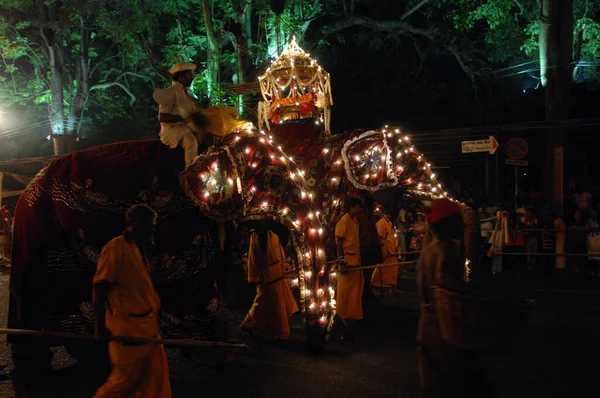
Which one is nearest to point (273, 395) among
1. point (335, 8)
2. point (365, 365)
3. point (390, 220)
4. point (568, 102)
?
point (365, 365)

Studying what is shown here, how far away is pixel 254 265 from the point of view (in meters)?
8.16

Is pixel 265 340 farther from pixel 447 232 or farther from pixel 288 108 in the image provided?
pixel 447 232

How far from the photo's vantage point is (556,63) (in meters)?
14.3

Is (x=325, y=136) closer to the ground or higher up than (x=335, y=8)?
closer to the ground

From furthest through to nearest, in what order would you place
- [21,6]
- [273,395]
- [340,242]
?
[21,6] → [340,242] → [273,395]

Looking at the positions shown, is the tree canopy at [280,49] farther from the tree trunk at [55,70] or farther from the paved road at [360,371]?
the paved road at [360,371]

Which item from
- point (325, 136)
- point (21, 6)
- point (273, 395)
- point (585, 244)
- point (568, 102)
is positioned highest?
point (21, 6)

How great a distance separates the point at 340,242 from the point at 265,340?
1.95 meters

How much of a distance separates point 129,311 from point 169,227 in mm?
2518

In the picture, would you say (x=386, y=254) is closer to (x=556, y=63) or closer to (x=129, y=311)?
(x=556, y=63)

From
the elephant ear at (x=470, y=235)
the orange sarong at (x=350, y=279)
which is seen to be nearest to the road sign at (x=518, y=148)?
the orange sarong at (x=350, y=279)

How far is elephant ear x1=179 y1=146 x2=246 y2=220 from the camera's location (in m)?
6.52

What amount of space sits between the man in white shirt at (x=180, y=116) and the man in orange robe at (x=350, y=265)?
9.68 ft

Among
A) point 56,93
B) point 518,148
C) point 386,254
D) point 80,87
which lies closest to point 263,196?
point 386,254
